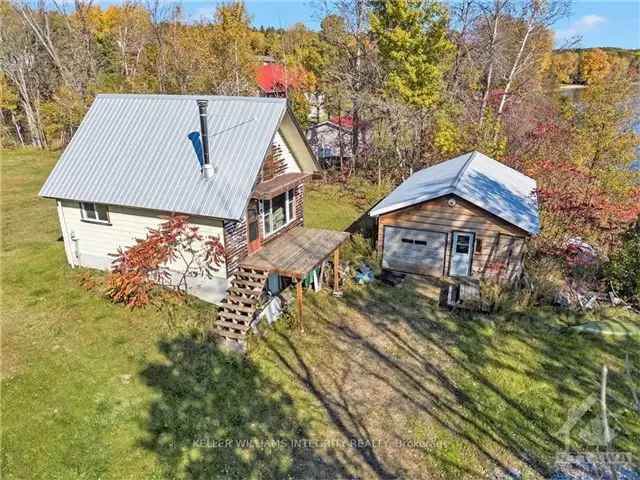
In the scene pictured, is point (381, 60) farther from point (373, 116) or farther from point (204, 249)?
point (204, 249)

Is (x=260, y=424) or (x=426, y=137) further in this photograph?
(x=426, y=137)

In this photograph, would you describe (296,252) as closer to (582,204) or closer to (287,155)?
(287,155)

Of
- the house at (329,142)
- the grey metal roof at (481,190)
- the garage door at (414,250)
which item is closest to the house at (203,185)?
the garage door at (414,250)

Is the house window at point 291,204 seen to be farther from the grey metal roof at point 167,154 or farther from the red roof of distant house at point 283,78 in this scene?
the red roof of distant house at point 283,78

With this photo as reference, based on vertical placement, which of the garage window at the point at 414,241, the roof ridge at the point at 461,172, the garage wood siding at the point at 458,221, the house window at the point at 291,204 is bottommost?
the garage window at the point at 414,241

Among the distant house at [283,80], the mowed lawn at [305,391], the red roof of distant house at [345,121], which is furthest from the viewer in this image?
the distant house at [283,80]

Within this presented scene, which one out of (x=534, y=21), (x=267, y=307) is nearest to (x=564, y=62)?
(x=534, y=21)
